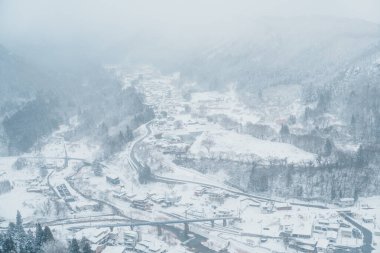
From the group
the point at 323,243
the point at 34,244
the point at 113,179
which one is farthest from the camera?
the point at 113,179

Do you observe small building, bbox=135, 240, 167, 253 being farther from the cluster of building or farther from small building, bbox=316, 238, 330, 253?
small building, bbox=316, 238, 330, 253

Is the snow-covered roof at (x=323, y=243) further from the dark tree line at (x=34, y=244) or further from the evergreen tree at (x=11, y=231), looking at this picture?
the evergreen tree at (x=11, y=231)

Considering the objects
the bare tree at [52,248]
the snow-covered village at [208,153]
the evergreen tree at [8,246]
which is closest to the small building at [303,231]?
the snow-covered village at [208,153]

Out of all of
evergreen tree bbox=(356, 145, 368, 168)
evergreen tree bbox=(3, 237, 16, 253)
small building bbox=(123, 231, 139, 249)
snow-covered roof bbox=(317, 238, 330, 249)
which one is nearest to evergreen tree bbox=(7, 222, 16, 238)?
evergreen tree bbox=(3, 237, 16, 253)

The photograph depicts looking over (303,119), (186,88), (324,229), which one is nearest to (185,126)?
(303,119)

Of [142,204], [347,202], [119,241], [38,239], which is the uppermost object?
[347,202]

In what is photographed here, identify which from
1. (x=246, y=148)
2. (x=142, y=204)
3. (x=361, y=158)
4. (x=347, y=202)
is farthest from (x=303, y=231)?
(x=246, y=148)

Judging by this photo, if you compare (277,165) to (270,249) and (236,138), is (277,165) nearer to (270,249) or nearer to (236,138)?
(236,138)

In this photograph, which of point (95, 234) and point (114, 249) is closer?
point (114, 249)

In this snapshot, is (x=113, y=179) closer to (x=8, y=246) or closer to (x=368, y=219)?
(x=8, y=246)
